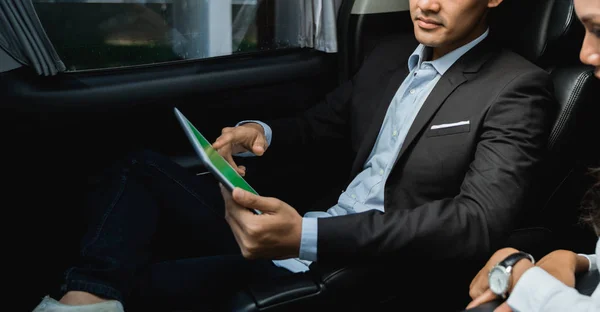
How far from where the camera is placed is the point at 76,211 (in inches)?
64.9

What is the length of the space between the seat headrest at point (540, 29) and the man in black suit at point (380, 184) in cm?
7

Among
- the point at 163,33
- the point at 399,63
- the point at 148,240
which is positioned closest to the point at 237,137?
the point at 148,240

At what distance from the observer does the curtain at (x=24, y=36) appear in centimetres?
142

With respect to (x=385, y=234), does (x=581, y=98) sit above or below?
above

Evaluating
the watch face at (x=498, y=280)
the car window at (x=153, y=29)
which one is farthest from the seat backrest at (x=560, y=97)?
the car window at (x=153, y=29)

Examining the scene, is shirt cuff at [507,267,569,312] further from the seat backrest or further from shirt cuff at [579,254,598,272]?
the seat backrest

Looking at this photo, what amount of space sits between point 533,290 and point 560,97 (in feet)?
2.00

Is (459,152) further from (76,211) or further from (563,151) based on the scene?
(76,211)

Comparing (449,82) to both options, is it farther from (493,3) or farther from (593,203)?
(593,203)

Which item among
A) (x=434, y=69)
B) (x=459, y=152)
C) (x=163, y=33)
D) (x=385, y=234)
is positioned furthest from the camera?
(x=163, y=33)

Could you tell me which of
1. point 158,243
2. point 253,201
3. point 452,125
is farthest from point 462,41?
point 158,243

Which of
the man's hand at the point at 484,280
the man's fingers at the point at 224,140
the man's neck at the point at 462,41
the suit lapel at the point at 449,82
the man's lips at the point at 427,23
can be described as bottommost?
the man's hand at the point at 484,280

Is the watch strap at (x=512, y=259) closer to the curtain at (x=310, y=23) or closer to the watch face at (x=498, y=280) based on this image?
the watch face at (x=498, y=280)

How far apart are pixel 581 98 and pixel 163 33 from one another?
132 cm
